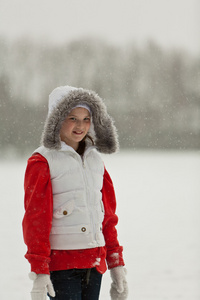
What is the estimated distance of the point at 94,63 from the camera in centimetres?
785

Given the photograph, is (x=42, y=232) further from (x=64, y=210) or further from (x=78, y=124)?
(x=78, y=124)

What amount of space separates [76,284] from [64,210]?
203mm

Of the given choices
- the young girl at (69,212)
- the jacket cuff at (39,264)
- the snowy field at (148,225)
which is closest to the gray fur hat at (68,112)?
the young girl at (69,212)

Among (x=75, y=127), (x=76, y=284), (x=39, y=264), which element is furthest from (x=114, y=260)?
(x=75, y=127)

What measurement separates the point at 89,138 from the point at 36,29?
785 cm

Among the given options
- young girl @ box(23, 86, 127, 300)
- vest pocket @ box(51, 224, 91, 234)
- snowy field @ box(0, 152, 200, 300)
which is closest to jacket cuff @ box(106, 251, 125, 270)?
young girl @ box(23, 86, 127, 300)

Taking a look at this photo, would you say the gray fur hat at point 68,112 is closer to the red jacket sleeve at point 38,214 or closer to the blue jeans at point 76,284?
the red jacket sleeve at point 38,214

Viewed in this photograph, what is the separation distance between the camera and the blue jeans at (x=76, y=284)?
48.1 inches

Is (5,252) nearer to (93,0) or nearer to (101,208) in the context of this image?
(101,208)

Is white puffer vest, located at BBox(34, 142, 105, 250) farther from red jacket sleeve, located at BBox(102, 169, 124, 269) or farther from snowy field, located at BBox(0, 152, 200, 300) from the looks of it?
snowy field, located at BBox(0, 152, 200, 300)

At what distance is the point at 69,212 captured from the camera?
→ 125 cm

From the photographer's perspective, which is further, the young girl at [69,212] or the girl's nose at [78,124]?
the girl's nose at [78,124]

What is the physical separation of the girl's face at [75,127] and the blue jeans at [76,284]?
14.9 inches

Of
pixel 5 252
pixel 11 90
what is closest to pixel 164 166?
pixel 11 90
